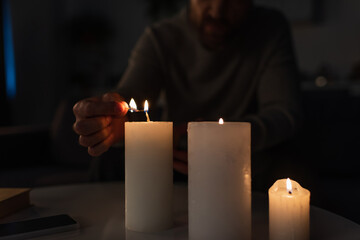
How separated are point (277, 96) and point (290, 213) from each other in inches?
32.5

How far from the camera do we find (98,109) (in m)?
0.66

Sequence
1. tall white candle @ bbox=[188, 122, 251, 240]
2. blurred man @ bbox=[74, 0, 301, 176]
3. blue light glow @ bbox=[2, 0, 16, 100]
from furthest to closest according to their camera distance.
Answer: blue light glow @ bbox=[2, 0, 16, 100]
blurred man @ bbox=[74, 0, 301, 176]
tall white candle @ bbox=[188, 122, 251, 240]

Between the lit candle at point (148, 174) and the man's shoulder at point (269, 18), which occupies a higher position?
the man's shoulder at point (269, 18)

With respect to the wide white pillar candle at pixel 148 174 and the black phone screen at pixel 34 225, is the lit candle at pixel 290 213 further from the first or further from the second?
the black phone screen at pixel 34 225

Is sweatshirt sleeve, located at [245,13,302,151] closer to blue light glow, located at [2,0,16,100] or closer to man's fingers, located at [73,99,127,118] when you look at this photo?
man's fingers, located at [73,99,127,118]

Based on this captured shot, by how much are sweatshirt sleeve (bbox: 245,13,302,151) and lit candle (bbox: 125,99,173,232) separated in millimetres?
470

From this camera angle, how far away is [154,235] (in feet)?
1.71

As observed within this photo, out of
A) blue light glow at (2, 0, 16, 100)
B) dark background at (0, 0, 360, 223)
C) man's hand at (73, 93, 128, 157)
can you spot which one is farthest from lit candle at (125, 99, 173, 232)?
blue light glow at (2, 0, 16, 100)

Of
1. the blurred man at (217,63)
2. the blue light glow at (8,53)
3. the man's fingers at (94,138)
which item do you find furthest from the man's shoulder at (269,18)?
the blue light glow at (8,53)

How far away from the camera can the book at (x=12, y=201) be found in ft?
2.03

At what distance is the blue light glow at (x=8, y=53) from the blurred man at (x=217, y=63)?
2.92 metres

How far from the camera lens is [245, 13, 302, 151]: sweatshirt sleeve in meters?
1.02

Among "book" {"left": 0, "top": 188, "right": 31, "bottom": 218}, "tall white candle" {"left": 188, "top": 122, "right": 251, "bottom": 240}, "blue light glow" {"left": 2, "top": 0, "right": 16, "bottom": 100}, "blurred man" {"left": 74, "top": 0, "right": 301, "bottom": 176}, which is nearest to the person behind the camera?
"tall white candle" {"left": 188, "top": 122, "right": 251, "bottom": 240}

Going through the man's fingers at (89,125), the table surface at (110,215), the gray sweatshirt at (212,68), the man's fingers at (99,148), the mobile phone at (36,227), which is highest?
the gray sweatshirt at (212,68)
